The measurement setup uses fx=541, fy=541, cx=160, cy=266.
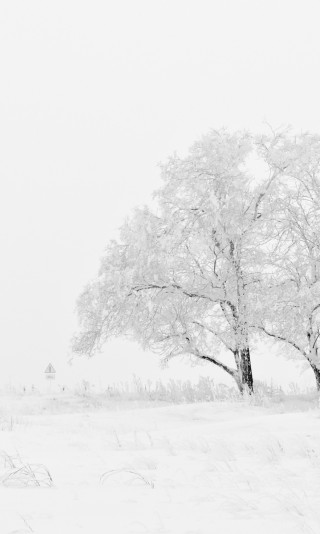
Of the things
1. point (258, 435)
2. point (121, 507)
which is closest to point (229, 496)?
point (121, 507)

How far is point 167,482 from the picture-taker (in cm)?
454

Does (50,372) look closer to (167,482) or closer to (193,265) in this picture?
(193,265)

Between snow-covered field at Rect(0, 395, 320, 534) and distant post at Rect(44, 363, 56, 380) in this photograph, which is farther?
distant post at Rect(44, 363, 56, 380)

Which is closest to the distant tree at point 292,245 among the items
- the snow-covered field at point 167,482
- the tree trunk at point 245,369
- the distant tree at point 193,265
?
the distant tree at point 193,265

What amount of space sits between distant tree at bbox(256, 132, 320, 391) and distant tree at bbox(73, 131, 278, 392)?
0.48 meters

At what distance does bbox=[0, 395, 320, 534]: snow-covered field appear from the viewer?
3205mm

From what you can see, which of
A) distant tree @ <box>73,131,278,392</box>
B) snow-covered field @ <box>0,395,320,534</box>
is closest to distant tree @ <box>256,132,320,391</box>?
distant tree @ <box>73,131,278,392</box>

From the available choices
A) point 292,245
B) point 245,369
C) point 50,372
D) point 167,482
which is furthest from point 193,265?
point 167,482

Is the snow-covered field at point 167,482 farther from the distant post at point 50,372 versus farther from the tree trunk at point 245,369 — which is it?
the distant post at point 50,372

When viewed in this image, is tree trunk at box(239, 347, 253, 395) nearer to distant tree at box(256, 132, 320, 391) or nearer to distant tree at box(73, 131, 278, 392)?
distant tree at box(73, 131, 278, 392)

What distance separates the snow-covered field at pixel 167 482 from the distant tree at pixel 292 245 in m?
8.37

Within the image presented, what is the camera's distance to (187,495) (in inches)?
157

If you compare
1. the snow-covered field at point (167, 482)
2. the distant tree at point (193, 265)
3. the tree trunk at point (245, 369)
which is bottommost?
the snow-covered field at point (167, 482)

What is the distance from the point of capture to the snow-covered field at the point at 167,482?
3.21 meters
